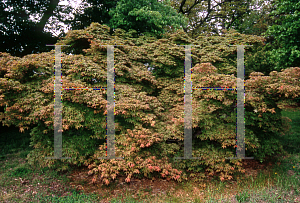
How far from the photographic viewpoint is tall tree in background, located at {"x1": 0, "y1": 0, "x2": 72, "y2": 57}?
6.50 m

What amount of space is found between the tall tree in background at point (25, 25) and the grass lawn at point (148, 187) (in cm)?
412

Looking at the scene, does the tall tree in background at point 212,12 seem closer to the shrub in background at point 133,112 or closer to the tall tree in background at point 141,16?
the tall tree in background at point 141,16

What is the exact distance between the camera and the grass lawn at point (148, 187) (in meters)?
3.76

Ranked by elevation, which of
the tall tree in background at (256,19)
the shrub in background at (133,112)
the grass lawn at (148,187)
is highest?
the tall tree in background at (256,19)

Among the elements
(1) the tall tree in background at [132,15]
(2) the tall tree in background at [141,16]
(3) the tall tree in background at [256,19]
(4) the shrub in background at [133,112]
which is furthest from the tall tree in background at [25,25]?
(3) the tall tree in background at [256,19]

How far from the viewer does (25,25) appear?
6746 millimetres

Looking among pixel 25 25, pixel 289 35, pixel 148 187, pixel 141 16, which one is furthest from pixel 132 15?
pixel 289 35

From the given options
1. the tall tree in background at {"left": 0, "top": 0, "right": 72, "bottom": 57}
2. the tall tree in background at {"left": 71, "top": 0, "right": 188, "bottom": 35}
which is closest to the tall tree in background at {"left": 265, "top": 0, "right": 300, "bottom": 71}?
the tall tree in background at {"left": 71, "top": 0, "right": 188, "bottom": 35}

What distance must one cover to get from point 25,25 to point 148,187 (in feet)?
22.2

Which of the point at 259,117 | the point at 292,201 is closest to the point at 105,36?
the point at 259,117

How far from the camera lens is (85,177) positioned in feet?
15.2

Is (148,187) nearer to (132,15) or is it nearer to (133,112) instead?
(133,112)

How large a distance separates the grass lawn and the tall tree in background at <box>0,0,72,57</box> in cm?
412

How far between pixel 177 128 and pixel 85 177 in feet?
8.22
